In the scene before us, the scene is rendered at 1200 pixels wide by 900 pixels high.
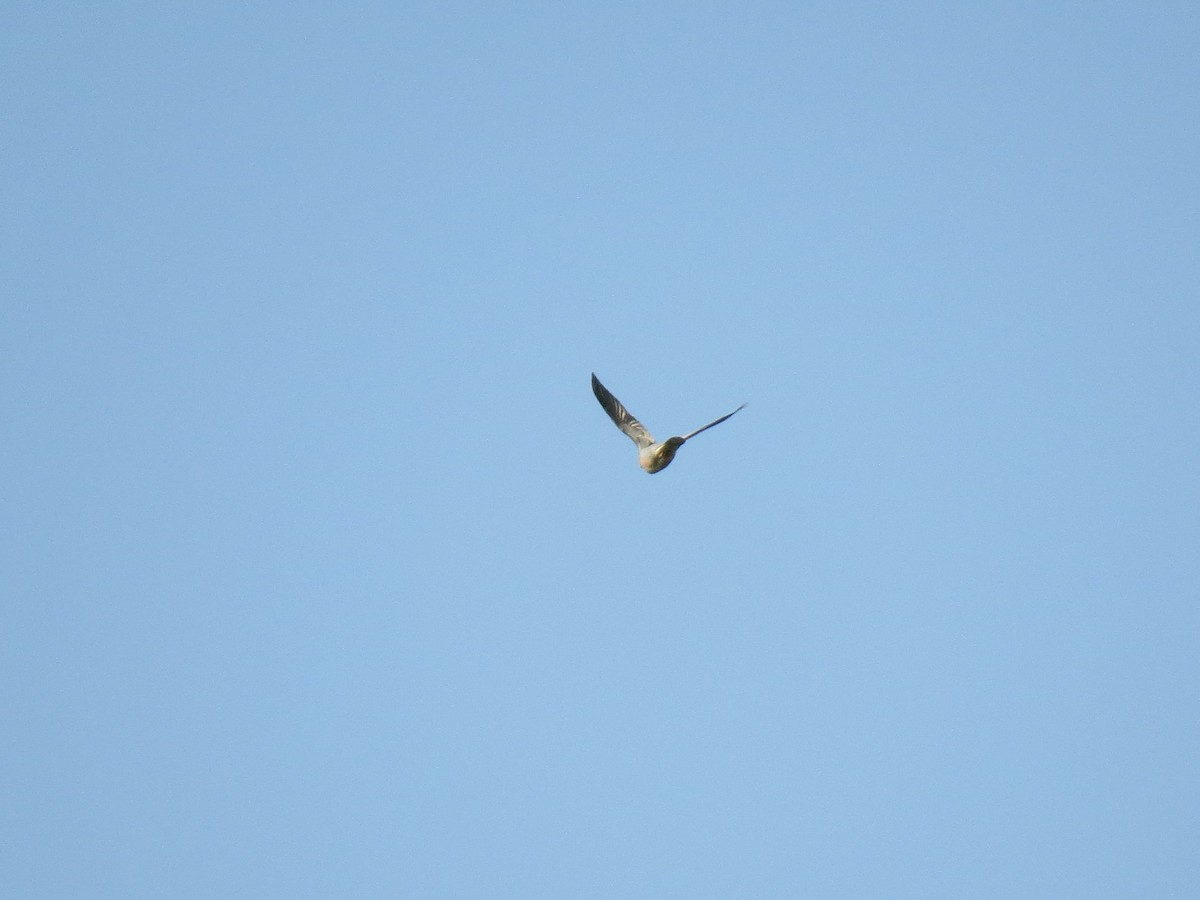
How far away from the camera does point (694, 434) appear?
91.2 ft

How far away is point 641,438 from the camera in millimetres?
31875

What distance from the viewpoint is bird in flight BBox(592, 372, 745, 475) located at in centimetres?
2972

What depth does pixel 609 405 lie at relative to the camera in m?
32.7

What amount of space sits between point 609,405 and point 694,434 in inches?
205

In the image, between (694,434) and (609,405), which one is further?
(609,405)

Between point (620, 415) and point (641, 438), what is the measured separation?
99cm

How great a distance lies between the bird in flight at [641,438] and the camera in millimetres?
29719

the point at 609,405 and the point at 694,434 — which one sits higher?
the point at 609,405

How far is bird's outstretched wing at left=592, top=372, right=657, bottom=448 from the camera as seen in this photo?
1259 inches

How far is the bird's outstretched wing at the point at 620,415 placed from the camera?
32.0 metres

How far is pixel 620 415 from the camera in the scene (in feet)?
107
